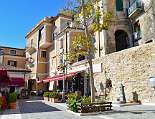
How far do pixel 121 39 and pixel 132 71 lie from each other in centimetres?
1067

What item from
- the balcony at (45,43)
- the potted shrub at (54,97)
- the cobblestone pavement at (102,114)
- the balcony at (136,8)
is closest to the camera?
the cobblestone pavement at (102,114)

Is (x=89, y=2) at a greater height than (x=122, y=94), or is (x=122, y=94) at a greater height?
(x=89, y=2)

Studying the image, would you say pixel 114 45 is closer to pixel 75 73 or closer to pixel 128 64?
pixel 75 73

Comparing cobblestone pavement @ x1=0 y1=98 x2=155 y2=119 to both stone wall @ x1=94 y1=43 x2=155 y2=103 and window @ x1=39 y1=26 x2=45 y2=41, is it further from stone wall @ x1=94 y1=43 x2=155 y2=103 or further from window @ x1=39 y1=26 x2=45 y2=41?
window @ x1=39 y1=26 x2=45 y2=41

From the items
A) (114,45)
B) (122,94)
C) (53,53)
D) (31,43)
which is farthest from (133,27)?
(31,43)

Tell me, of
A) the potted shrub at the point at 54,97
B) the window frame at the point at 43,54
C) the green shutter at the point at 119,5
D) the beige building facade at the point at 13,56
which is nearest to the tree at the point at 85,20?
the potted shrub at the point at 54,97

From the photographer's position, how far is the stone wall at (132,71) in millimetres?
18109

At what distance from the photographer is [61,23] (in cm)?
3916

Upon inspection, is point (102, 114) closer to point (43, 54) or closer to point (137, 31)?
point (137, 31)

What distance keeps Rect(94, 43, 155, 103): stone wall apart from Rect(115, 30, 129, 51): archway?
654 cm

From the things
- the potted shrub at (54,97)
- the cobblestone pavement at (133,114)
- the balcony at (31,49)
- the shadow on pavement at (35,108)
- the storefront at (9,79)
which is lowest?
the shadow on pavement at (35,108)

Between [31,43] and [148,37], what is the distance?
96.9 feet

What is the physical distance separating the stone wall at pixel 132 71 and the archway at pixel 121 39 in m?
6.54

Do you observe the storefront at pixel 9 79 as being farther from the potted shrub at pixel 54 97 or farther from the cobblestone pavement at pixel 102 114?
the potted shrub at pixel 54 97
